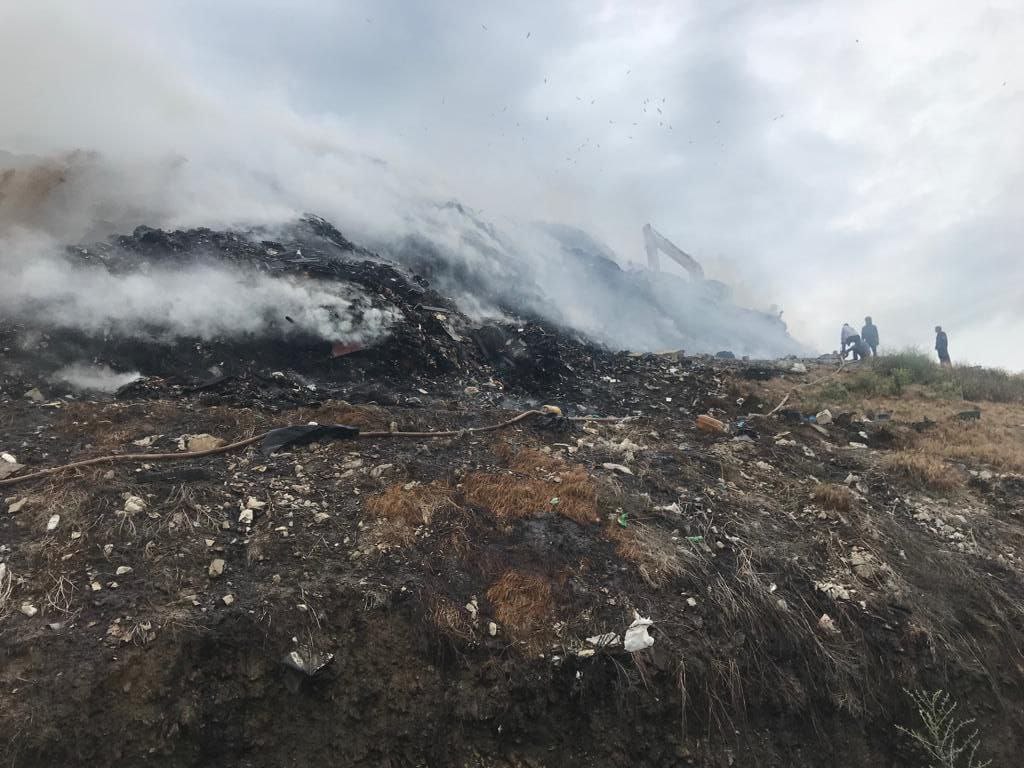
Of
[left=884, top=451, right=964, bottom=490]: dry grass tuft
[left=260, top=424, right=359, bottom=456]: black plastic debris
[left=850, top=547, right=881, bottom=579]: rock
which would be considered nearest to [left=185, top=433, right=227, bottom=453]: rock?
[left=260, top=424, right=359, bottom=456]: black plastic debris

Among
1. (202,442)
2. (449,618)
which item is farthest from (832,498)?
(202,442)

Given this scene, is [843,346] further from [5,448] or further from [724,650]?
[5,448]

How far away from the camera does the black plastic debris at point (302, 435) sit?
4270 mm

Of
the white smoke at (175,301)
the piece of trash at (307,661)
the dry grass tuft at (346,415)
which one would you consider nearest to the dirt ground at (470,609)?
the piece of trash at (307,661)

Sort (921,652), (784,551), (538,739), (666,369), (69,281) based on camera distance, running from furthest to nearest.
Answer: (666,369) < (69,281) < (784,551) < (921,652) < (538,739)

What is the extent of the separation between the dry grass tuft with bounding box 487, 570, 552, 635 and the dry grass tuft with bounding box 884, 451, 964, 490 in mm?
4210

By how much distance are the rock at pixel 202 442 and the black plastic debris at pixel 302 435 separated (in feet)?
1.21

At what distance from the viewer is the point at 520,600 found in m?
2.92

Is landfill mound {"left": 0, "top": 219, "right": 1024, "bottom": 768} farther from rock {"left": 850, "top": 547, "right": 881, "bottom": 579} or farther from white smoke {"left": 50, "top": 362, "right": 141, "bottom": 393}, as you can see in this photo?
white smoke {"left": 50, "top": 362, "right": 141, "bottom": 393}

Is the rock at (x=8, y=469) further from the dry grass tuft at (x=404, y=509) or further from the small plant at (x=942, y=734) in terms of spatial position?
the small plant at (x=942, y=734)

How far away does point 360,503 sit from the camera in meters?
3.64

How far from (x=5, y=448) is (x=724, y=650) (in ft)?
17.3

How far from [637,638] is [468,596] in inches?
38.5

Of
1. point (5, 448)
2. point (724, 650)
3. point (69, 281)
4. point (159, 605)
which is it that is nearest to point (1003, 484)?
point (724, 650)
